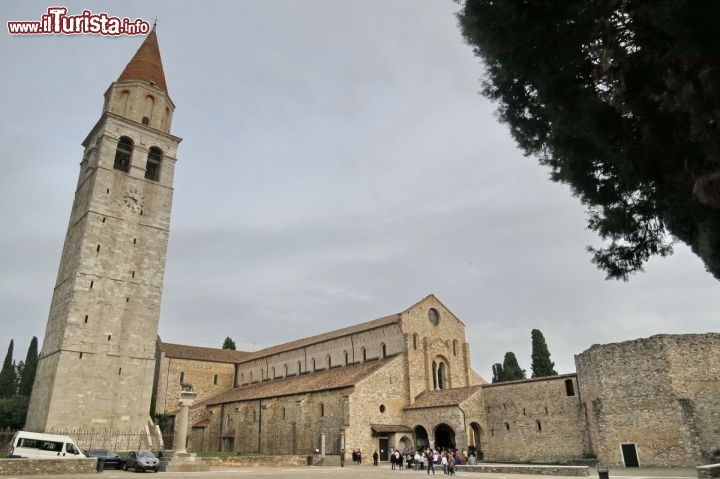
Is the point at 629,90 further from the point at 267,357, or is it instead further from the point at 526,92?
the point at 267,357

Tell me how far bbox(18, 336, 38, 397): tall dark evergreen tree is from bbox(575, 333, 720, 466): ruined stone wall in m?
50.4

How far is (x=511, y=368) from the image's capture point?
2219 inches

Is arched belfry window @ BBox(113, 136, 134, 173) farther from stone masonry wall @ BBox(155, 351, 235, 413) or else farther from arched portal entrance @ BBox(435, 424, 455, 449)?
arched portal entrance @ BBox(435, 424, 455, 449)

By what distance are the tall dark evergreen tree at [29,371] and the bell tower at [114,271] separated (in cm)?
2097

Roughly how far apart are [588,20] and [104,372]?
33.1 metres

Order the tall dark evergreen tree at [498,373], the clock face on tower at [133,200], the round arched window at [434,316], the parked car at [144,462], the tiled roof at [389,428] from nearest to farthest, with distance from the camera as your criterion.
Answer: the parked car at [144,462] → the tiled roof at [389,428] → the clock face on tower at [133,200] → the round arched window at [434,316] → the tall dark evergreen tree at [498,373]

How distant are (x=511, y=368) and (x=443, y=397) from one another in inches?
1133

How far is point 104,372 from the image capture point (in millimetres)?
30844

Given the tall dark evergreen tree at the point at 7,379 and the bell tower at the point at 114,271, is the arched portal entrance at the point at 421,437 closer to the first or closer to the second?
the bell tower at the point at 114,271

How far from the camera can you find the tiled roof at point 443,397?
29.4 meters

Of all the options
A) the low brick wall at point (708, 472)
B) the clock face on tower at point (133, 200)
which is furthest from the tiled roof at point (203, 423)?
the low brick wall at point (708, 472)


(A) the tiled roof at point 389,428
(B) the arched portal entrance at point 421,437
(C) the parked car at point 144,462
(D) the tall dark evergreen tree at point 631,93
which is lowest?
(C) the parked car at point 144,462

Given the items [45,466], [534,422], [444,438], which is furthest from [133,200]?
[534,422]

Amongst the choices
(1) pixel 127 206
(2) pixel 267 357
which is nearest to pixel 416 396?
(2) pixel 267 357
